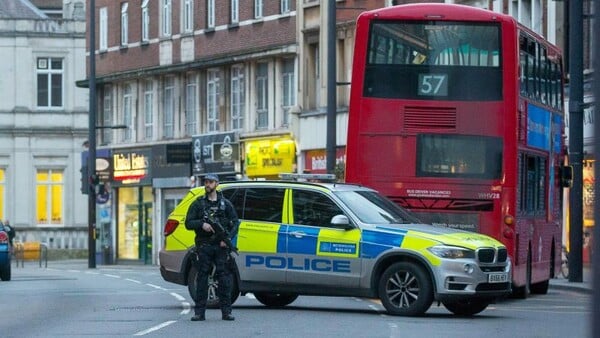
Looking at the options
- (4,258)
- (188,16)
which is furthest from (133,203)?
(4,258)

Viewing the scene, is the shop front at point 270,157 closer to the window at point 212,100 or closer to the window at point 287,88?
the window at point 287,88

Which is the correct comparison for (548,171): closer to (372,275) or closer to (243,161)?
(372,275)

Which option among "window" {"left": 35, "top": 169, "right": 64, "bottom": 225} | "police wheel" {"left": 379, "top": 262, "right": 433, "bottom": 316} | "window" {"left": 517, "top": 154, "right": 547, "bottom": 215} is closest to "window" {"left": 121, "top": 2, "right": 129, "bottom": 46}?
"window" {"left": 35, "top": 169, "right": 64, "bottom": 225}

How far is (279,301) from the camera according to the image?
2205 cm

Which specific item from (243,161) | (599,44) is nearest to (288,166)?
(243,161)

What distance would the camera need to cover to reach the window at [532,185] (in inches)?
955

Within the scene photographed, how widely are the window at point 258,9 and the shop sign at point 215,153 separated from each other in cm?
396

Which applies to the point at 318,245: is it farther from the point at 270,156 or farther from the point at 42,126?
the point at 42,126

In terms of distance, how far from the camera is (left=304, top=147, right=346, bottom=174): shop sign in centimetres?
4884

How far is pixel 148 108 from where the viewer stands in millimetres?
62469

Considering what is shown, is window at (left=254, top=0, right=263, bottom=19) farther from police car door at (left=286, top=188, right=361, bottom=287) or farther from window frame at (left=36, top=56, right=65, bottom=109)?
police car door at (left=286, top=188, right=361, bottom=287)

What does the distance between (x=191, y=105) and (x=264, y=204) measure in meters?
38.5

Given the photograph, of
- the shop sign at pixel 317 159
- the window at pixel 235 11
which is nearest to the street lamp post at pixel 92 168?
the window at pixel 235 11

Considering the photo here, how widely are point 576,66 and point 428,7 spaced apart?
812 centimetres
